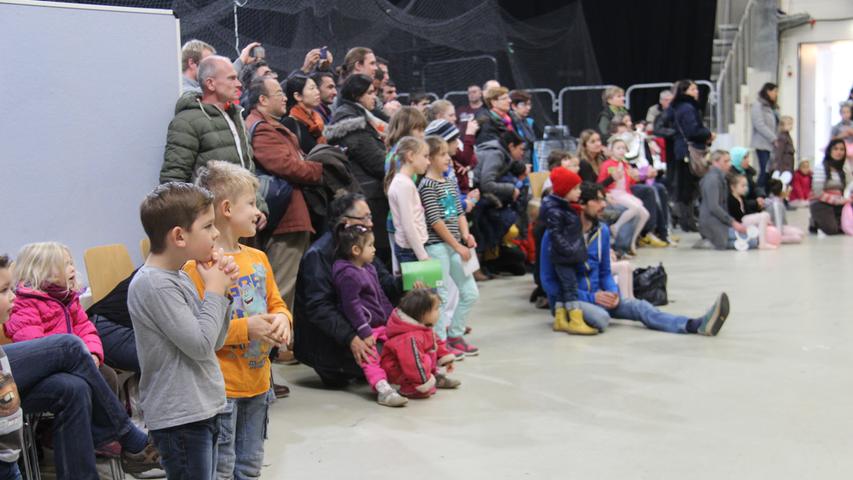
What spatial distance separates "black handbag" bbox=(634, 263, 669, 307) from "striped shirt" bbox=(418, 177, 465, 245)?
6.73 ft

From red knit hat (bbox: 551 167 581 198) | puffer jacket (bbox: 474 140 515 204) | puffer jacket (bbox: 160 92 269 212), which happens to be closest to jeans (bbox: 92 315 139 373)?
puffer jacket (bbox: 160 92 269 212)

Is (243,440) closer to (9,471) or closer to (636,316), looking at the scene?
(9,471)

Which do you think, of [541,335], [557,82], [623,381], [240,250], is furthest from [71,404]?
[557,82]

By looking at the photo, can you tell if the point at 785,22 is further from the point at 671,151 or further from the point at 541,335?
the point at 541,335

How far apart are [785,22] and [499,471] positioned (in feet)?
53.1

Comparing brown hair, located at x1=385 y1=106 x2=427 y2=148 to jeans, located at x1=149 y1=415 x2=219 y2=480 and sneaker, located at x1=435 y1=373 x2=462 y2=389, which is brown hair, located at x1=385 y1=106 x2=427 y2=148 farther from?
jeans, located at x1=149 y1=415 x2=219 y2=480

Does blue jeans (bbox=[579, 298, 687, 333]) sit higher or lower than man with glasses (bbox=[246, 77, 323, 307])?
lower

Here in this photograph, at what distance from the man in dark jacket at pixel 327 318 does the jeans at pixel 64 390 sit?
157 cm

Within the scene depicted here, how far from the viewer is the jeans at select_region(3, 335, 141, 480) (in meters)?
3.43

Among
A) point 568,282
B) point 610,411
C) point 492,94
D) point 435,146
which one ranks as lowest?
point 610,411

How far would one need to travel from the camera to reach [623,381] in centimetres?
515

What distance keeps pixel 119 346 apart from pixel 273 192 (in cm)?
154

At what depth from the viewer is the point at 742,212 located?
1020 cm

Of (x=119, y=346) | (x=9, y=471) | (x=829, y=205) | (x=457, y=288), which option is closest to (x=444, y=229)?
(x=457, y=288)
